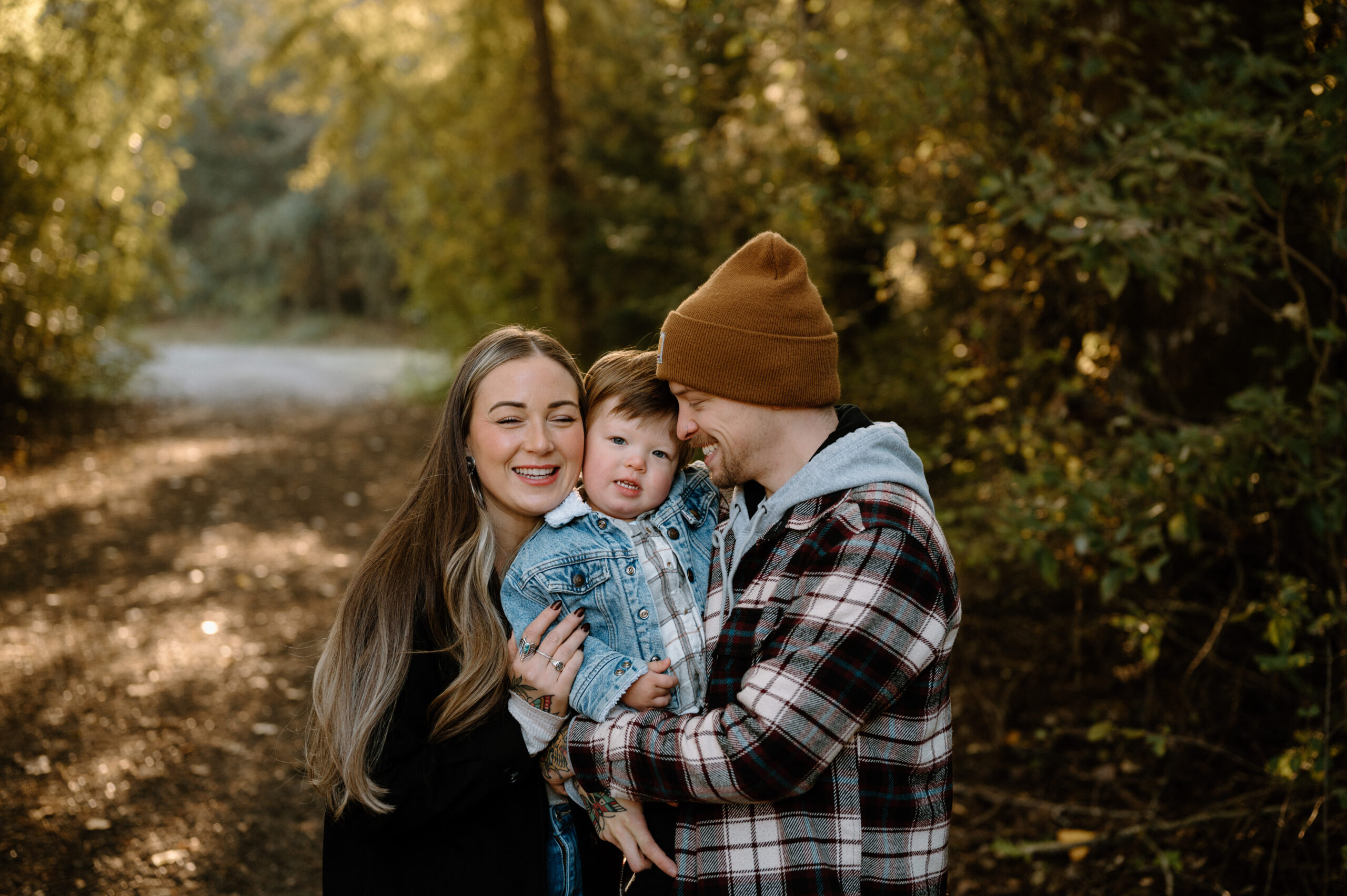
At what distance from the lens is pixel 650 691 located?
6.70 ft

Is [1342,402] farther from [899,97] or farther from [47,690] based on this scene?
[47,690]

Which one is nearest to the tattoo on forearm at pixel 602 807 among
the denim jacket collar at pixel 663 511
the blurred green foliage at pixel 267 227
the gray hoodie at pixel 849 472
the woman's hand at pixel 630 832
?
the woman's hand at pixel 630 832

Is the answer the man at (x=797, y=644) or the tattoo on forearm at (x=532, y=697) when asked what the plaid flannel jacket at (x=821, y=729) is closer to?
the man at (x=797, y=644)

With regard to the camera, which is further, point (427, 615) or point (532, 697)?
point (427, 615)

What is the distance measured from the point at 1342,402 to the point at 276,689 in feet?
16.8

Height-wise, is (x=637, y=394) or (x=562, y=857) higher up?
(x=637, y=394)

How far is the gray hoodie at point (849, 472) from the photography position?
1.90 meters

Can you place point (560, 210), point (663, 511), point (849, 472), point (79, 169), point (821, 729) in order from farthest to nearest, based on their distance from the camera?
point (560, 210)
point (79, 169)
point (663, 511)
point (849, 472)
point (821, 729)

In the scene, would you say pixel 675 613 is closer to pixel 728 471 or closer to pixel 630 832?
pixel 728 471

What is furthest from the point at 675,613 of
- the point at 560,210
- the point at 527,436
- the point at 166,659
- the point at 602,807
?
the point at 560,210

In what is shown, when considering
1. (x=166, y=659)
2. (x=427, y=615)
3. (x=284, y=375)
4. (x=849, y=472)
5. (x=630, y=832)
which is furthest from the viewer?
(x=284, y=375)

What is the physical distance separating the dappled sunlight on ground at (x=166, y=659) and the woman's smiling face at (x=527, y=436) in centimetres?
98

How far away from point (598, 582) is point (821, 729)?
67 cm

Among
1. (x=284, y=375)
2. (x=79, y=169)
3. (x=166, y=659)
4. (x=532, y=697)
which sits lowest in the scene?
(x=284, y=375)
